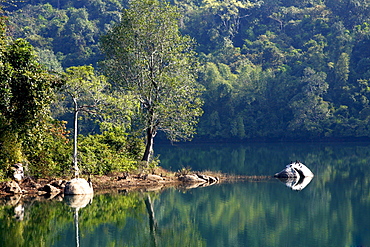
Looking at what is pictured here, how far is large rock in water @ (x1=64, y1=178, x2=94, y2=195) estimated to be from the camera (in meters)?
25.2

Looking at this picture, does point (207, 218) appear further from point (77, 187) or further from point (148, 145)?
point (148, 145)

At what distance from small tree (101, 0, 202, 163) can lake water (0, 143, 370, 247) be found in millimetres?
5444

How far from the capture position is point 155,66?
109ft

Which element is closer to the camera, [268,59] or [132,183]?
[132,183]

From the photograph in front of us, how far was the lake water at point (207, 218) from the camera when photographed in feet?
58.5

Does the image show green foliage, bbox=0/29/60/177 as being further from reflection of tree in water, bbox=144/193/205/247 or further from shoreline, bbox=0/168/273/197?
reflection of tree in water, bbox=144/193/205/247

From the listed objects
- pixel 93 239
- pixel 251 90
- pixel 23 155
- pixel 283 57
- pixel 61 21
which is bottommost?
pixel 93 239

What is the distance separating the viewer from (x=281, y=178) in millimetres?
32969

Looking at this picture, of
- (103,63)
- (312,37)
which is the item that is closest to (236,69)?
(312,37)

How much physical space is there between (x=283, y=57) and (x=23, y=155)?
206 ft

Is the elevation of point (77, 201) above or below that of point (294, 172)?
below

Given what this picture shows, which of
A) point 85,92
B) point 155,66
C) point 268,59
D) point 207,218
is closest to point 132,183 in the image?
point 85,92

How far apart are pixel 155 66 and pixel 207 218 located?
45.3 feet

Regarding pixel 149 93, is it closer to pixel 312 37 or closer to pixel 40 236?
pixel 40 236
